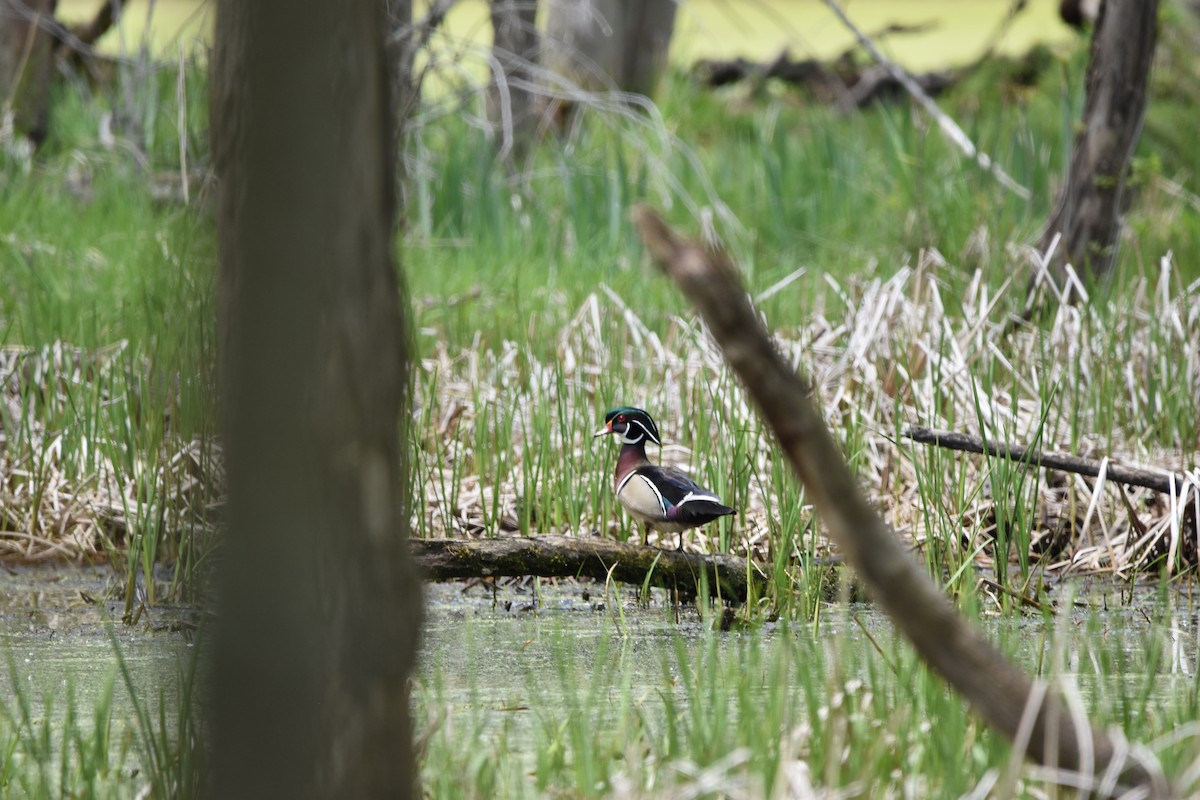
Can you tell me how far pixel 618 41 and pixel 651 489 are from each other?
9028mm

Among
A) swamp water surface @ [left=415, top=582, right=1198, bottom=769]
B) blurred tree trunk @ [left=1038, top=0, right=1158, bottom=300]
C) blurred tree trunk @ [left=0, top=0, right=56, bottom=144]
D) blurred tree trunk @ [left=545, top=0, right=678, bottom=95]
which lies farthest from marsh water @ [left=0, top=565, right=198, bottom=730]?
blurred tree trunk @ [left=545, top=0, right=678, bottom=95]

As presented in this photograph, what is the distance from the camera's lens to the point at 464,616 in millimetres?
3445

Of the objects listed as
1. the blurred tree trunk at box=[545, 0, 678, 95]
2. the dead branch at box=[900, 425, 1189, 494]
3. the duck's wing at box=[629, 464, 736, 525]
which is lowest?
the duck's wing at box=[629, 464, 736, 525]

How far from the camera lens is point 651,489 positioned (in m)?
3.32

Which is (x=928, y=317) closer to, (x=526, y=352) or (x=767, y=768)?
(x=526, y=352)

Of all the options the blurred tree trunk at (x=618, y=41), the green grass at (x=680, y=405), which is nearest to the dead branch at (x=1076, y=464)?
the green grass at (x=680, y=405)

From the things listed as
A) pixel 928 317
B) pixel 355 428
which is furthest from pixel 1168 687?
pixel 928 317

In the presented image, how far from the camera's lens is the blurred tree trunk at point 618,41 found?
427 inches

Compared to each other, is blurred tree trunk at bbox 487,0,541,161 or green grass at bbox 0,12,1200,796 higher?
blurred tree trunk at bbox 487,0,541,161

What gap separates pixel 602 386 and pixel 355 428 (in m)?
2.78

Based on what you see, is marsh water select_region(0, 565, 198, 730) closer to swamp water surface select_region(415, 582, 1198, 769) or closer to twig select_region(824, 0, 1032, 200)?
swamp water surface select_region(415, 582, 1198, 769)

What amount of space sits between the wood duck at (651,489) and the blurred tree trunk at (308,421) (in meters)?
1.90

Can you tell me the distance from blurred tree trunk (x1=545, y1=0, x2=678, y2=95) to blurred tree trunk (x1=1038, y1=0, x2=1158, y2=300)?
581 centimetres

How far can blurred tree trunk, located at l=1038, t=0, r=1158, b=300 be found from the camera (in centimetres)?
473
